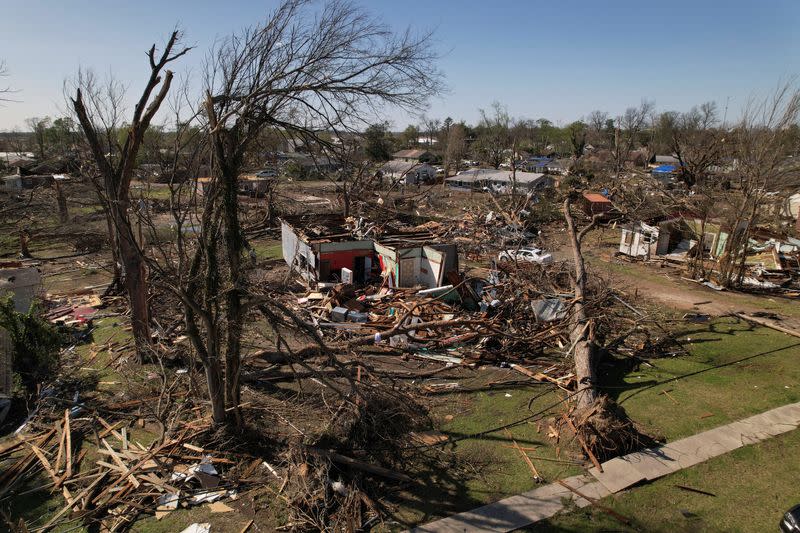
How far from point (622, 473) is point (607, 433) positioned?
2.12 ft

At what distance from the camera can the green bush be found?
1005 cm

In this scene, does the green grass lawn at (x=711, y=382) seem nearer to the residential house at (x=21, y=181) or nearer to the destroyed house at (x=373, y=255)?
the destroyed house at (x=373, y=255)

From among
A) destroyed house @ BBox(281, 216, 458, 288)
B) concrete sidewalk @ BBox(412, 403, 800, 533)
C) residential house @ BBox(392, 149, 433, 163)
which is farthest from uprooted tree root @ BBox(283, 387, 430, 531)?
residential house @ BBox(392, 149, 433, 163)

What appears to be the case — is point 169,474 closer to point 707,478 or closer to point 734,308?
point 707,478

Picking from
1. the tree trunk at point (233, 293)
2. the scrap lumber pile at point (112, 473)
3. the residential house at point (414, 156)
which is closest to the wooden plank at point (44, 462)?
the scrap lumber pile at point (112, 473)

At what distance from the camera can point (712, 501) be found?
672 cm

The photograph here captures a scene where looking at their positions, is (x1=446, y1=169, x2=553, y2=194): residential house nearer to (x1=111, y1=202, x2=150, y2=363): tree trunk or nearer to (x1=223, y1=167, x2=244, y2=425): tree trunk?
(x1=111, y1=202, x2=150, y2=363): tree trunk

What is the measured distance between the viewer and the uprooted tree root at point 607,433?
7738 millimetres

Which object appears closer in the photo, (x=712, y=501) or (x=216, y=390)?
(x=712, y=501)

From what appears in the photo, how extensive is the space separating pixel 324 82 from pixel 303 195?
40.3m

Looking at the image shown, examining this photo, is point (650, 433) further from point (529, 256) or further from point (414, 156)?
point (414, 156)

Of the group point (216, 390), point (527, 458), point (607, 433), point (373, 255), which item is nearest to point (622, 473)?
point (607, 433)

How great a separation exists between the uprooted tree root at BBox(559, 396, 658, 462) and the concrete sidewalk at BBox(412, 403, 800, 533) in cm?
16

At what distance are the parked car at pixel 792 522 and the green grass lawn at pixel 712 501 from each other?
0.56 metres
